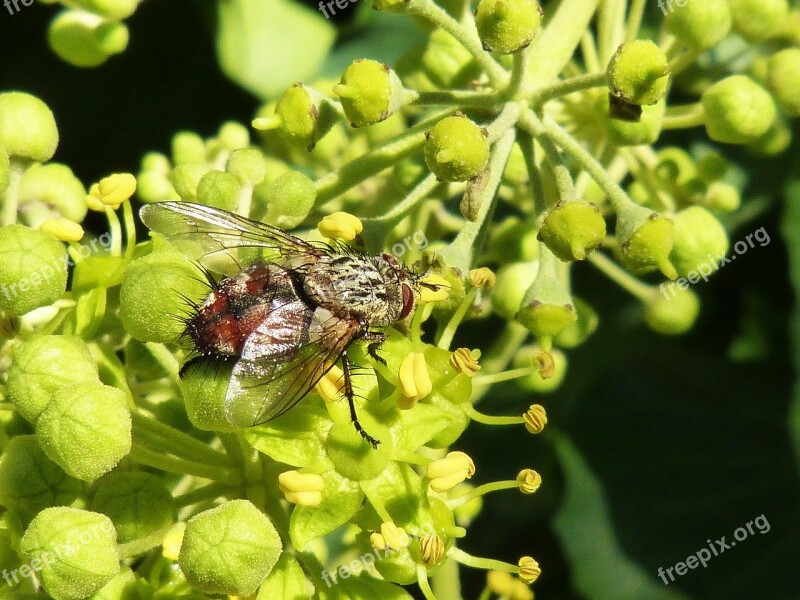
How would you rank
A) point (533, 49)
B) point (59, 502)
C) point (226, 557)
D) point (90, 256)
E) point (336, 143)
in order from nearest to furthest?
point (226, 557), point (59, 502), point (90, 256), point (533, 49), point (336, 143)

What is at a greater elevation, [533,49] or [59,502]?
[533,49]

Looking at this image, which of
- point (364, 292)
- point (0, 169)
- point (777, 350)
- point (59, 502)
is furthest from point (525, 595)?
point (777, 350)

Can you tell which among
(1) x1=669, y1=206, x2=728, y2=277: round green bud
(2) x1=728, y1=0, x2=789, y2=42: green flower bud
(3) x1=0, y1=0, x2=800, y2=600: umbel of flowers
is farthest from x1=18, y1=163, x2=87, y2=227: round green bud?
(2) x1=728, y1=0, x2=789, y2=42: green flower bud

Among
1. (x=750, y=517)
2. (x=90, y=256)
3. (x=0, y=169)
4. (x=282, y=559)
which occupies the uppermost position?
(x=0, y=169)

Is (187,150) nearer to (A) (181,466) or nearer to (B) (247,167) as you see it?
(B) (247,167)

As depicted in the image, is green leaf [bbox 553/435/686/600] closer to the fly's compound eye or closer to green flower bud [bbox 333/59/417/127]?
the fly's compound eye

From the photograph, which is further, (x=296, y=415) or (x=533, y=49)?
(x=533, y=49)

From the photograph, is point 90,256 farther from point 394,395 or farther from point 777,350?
point 777,350
